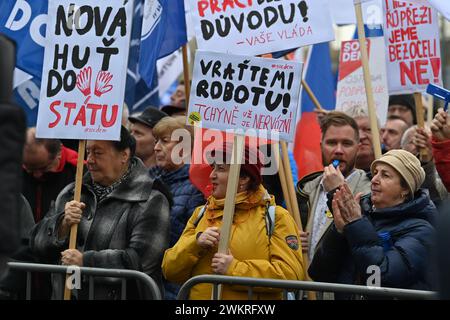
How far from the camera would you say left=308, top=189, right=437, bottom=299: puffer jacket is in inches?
247

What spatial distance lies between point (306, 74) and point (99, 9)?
471cm

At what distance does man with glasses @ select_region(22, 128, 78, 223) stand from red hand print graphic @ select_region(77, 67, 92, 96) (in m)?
1.13

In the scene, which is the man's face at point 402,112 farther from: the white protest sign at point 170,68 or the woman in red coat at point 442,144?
the woman in red coat at point 442,144

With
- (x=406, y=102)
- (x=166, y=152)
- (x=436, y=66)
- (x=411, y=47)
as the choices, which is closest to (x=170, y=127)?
(x=166, y=152)

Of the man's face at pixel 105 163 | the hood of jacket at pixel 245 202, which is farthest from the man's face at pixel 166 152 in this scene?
the hood of jacket at pixel 245 202

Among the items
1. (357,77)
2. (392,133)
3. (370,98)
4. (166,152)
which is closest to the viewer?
(370,98)

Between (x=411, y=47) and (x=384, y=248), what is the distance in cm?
238

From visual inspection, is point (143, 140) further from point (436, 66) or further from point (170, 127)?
point (436, 66)

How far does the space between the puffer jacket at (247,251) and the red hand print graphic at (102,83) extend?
115 centimetres

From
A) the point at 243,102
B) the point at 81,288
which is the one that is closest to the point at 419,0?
the point at 243,102

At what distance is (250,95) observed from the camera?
7.34 metres

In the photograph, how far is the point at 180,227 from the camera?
7.79 meters
